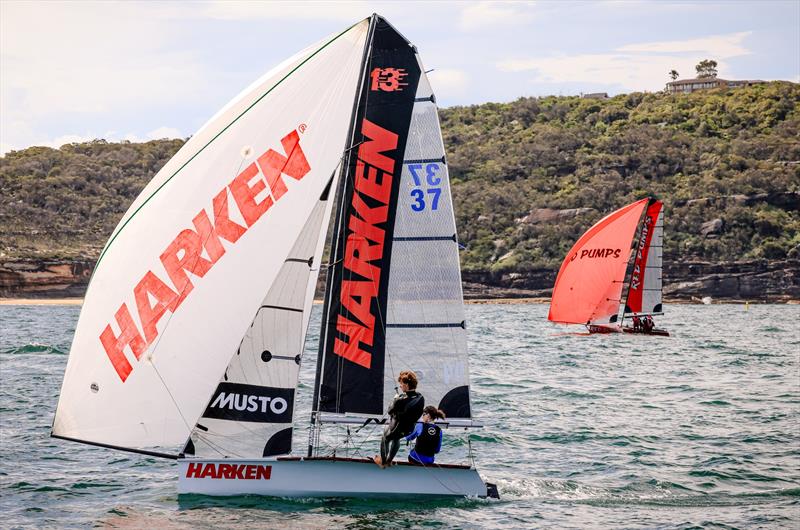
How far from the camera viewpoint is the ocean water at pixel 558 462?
11438 millimetres

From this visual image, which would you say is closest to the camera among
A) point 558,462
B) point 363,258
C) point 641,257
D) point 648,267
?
point 363,258

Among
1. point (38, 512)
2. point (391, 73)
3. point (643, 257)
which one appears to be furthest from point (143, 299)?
point (643, 257)

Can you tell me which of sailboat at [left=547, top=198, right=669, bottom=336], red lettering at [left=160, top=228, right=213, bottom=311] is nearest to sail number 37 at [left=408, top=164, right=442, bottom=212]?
red lettering at [left=160, top=228, right=213, bottom=311]

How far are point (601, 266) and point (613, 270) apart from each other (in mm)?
494

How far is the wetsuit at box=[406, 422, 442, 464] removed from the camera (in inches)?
452

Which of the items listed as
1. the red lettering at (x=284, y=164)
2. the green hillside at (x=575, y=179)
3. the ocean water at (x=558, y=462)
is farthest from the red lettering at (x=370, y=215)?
the green hillside at (x=575, y=179)

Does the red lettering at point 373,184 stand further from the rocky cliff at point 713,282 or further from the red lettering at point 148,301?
the rocky cliff at point 713,282

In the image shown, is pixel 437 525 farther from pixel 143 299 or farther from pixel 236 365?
pixel 143 299

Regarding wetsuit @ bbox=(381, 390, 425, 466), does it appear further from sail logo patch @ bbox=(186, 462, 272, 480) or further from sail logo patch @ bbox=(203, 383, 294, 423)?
sail logo patch @ bbox=(186, 462, 272, 480)

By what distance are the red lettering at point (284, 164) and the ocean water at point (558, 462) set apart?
347cm

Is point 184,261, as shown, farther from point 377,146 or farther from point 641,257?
point 641,257

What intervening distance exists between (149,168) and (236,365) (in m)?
103

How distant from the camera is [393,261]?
38.5 ft

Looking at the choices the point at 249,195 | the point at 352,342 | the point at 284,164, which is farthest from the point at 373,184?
the point at 352,342
